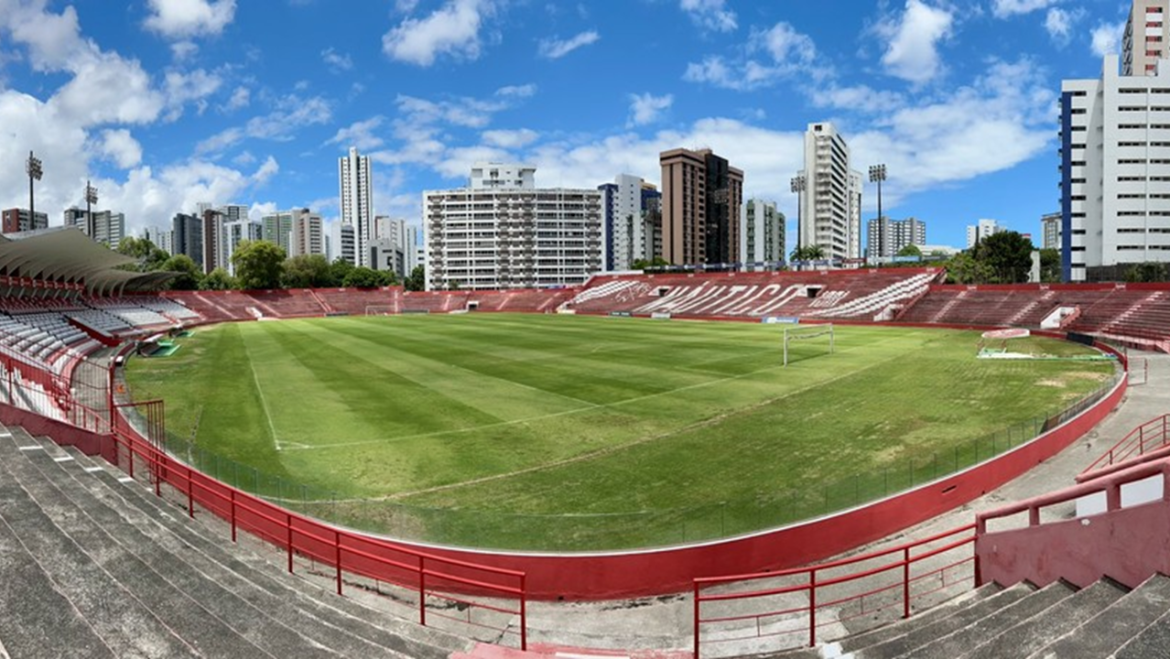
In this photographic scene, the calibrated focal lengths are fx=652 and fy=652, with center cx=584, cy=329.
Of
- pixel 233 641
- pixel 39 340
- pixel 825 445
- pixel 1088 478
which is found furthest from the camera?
pixel 39 340

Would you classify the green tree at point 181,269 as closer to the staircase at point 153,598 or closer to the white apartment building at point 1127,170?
the staircase at point 153,598

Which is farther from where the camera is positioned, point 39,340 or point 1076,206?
point 1076,206

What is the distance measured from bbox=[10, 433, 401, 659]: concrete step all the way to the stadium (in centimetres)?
5

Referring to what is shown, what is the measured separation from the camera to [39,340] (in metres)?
39.8

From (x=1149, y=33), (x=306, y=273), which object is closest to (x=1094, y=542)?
(x=306, y=273)

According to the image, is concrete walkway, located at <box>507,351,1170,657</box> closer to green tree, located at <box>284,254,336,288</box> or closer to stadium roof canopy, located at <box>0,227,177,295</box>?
stadium roof canopy, located at <box>0,227,177,295</box>

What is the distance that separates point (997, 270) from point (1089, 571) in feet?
422

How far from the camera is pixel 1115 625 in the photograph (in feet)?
21.5

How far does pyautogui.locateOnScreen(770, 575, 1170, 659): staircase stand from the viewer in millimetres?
6258

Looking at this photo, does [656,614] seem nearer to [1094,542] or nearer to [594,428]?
[1094,542]

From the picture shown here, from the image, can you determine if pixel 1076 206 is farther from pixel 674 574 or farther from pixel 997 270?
pixel 674 574

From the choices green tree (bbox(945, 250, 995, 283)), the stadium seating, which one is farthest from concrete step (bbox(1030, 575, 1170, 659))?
green tree (bbox(945, 250, 995, 283))

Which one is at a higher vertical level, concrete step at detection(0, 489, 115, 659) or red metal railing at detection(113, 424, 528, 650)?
concrete step at detection(0, 489, 115, 659)

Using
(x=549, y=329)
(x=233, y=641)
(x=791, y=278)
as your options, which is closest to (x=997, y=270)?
(x=791, y=278)
